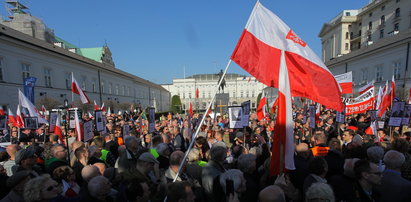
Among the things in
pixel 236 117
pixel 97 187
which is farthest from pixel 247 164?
pixel 236 117

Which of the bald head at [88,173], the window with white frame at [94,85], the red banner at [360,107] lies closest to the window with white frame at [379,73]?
the red banner at [360,107]

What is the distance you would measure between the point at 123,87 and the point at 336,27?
54.6 meters

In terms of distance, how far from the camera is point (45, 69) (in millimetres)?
25422

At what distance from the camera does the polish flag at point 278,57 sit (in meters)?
3.33

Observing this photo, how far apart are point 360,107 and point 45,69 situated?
29876 millimetres

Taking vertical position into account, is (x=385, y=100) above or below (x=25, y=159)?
above

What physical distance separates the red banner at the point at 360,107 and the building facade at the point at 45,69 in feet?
85.3

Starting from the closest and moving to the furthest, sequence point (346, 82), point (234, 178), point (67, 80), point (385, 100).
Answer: point (234, 178) → point (385, 100) → point (346, 82) → point (67, 80)

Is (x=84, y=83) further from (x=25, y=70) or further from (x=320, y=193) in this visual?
(x=320, y=193)

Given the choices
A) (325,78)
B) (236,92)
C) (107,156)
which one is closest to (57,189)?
(107,156)

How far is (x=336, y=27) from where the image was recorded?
57.2 metres

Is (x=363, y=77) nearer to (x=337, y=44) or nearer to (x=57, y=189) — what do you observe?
(x=337, y=44)

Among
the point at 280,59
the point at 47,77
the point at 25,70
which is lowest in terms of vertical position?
the point at 280,59

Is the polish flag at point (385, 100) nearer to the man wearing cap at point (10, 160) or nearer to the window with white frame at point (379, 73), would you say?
the man wearing cap at point (10, 160)
